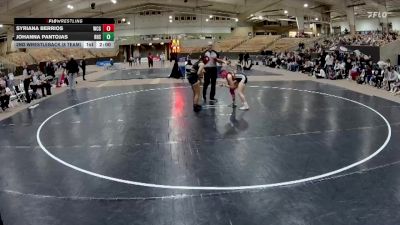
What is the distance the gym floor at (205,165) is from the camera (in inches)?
211

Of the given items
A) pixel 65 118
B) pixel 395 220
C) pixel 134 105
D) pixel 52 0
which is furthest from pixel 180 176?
pixel 52 0

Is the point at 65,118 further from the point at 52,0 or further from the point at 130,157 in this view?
the point at 52,0

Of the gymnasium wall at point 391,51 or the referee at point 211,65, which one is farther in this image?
the gymnasium wall at point 391,51

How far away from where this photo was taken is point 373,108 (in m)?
12.9

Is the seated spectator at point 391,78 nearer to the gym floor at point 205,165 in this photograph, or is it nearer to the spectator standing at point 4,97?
the gym floor at point 205,165

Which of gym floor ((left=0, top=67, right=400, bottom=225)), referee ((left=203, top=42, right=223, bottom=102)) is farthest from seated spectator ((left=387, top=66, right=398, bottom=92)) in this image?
referee ((left=203, top=42, right=223, bottom=102))

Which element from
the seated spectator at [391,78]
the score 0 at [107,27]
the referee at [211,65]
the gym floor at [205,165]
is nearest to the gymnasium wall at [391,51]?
the seated spectator at [391,78]

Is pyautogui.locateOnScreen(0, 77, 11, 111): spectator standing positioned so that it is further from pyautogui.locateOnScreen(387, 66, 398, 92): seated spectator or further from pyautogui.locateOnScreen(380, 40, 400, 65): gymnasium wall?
pyautogui.locateOnScreen(380, 40, 400, 65): gymnasium wall

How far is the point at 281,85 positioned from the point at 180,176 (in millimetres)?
13898
